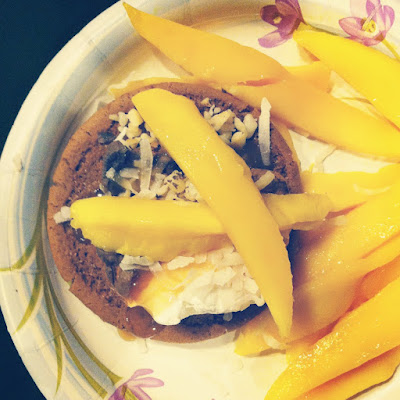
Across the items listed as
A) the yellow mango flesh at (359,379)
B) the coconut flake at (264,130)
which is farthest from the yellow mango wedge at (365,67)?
the yellow mango flesh at (359,379)

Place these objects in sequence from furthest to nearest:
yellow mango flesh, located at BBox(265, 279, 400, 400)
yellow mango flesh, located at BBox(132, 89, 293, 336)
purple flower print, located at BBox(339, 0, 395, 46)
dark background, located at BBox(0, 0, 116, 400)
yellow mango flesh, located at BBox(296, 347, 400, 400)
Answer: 1. dark background, located at BBox(0, 0, 116, 400)
2. purple flower print, located at BBox(339, 0, 395, 46)
3. yellow mango flesh, located at BBox(296, 347, 400, 400)
4. yellow mango flesh, located at BBox(265, 279, 400, 400)
5. yellow mango flesh, located at BBox(132, 89, 293, 336)

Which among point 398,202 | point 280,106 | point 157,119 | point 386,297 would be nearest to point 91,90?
point 157,119

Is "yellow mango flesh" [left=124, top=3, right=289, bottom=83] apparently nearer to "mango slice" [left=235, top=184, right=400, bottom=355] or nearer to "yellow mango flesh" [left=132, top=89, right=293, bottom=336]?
"yellow mango flesh" [left=132, top=89, right=293, bottom=336]

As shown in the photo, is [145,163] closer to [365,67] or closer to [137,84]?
[137,84]

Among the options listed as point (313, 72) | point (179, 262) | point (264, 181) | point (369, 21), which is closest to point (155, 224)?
point (179, 262)

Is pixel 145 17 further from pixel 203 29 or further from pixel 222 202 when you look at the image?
pixel 222 202

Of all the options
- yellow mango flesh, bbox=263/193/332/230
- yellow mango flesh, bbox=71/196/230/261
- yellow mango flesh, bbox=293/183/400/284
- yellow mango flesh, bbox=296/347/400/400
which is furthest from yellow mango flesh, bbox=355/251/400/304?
yellow mango flesh, bbox=71/196/230/261
